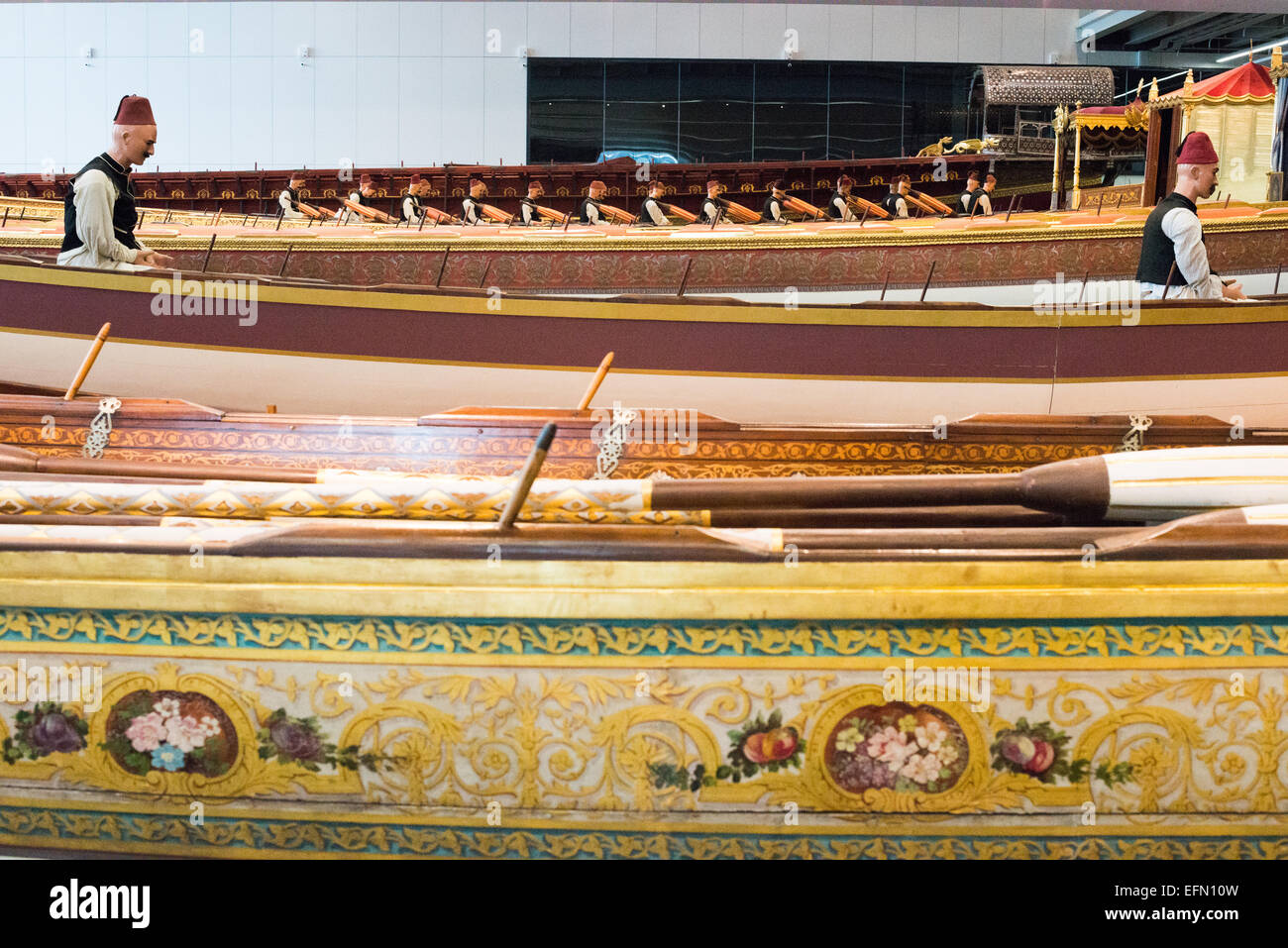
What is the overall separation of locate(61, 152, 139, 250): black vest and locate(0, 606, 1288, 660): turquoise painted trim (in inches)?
126

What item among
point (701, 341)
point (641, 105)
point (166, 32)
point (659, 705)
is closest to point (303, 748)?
point (659, 705)

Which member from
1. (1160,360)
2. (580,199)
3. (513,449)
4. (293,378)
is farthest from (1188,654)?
(580,199)

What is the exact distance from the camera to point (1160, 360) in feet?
12.9

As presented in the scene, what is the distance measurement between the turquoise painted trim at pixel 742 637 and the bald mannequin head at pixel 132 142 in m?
3.05

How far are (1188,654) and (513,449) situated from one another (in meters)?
1.98

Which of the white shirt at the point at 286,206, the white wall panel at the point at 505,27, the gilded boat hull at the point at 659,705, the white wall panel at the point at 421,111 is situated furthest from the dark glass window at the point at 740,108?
the gilded boat hull at the point at 659,705

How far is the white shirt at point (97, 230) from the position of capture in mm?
3883

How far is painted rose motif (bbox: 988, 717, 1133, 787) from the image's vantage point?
125cm

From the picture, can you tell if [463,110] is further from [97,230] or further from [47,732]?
[47,732]

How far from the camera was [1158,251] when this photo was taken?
4.13 meters

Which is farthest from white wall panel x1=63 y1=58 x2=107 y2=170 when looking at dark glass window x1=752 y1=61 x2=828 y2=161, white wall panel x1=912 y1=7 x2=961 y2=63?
white wall panel x1=912 y1=7 x2=961 y2=63

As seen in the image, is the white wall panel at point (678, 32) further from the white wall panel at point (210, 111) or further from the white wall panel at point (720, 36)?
the white wall panel at point (210, 111)

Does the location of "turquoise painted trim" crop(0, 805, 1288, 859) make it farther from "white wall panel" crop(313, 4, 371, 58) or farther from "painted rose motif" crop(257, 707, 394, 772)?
"white wall panel" crop(313, 4, 371, 58)

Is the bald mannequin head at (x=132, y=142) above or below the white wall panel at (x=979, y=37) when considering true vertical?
below
